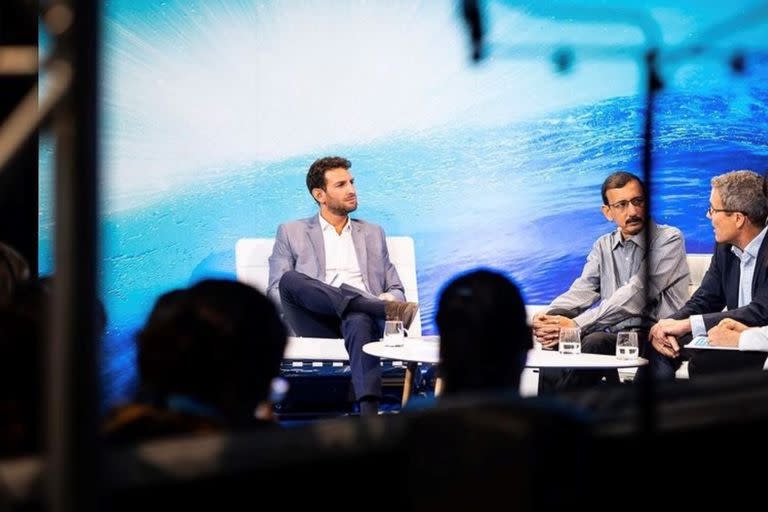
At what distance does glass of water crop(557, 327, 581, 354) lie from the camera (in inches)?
181

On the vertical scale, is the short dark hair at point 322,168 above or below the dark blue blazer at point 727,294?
above

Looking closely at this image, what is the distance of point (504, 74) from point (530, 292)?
147 centimetres

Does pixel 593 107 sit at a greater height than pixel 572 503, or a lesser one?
greater

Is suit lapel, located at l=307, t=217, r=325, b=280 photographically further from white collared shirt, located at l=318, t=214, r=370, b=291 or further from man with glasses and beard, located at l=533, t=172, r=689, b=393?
man with glasses and beard, located at l=533, t=172, r=689, b=393

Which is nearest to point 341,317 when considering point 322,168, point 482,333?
point 322,168

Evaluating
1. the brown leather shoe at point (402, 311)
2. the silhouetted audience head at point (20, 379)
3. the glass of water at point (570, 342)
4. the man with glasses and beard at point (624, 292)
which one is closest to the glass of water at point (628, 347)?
the glass of water at point (570, 342)

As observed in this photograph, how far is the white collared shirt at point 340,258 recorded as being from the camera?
6.11 meters

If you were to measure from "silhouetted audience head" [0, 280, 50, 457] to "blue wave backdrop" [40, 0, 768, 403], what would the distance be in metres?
5.32

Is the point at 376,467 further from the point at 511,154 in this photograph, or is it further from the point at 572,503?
the point at 511,154

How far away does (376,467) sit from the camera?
124cm

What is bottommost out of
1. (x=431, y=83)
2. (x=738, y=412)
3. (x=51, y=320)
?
(x=738, y=412)

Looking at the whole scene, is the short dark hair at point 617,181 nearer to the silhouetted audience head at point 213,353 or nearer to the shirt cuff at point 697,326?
the shirt cuff at point 697,326

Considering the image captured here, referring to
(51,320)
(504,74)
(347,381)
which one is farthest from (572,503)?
(504,74)

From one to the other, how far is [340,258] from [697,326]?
217 cm
